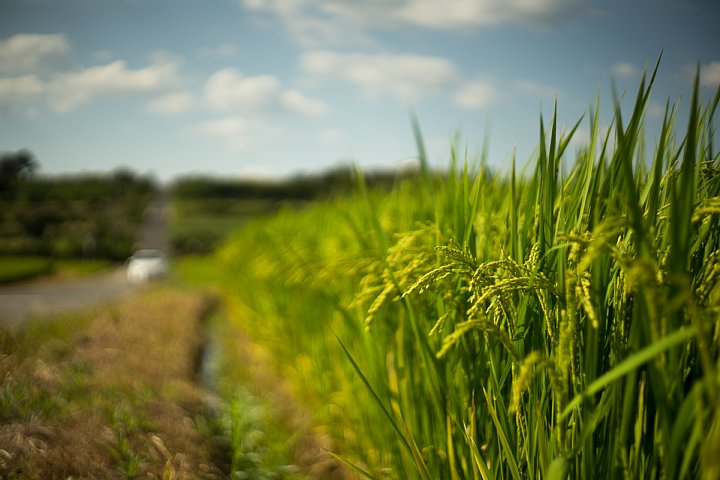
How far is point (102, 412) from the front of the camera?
2.67 metres

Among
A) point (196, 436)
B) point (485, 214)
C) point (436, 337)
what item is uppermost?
point (485, 214)

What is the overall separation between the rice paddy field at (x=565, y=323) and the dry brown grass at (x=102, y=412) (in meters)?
1.14

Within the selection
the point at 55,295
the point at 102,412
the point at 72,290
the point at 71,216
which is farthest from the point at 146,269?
the point at 102,412

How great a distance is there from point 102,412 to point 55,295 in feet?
41.9

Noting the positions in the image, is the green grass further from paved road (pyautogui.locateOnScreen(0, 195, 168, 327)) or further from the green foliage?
the green foliage

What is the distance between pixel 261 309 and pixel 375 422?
3534mm

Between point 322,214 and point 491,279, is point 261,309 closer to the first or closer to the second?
point 322,214

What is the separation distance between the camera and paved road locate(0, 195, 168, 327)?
6.76 meters

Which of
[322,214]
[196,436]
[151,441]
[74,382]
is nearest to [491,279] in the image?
[151,441]

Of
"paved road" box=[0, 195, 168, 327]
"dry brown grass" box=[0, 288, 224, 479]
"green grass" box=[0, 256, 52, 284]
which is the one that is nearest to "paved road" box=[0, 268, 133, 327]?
"paved road" box=[0, 195, 168, 327]

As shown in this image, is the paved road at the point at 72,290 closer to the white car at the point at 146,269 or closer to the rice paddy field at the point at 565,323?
the white car at the point at 146,269

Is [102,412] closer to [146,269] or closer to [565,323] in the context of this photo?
[565,323]

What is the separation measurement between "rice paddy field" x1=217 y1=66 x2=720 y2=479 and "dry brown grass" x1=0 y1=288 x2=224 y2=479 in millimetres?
1143

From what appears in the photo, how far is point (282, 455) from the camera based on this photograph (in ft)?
10.2
